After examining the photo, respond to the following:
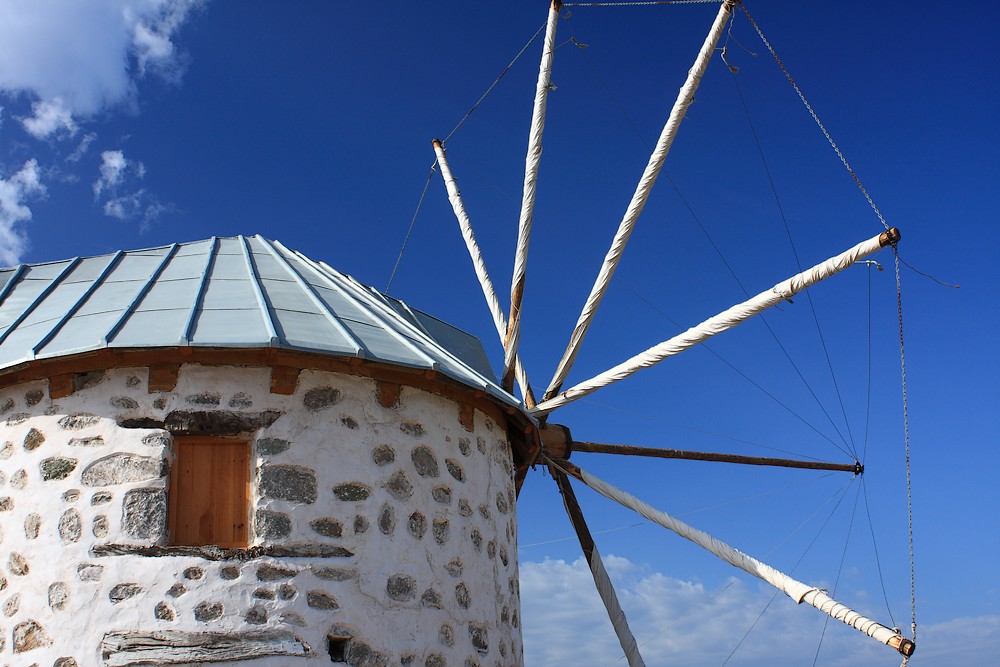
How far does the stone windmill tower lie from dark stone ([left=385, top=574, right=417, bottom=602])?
2 centimetres

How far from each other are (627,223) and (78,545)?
544cm

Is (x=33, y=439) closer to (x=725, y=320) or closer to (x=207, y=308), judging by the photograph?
(x=207, y=308)

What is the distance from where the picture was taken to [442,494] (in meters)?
6.87

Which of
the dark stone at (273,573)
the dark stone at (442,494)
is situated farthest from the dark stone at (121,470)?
the dark stone at (442,494)

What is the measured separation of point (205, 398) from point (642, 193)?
4605 mm

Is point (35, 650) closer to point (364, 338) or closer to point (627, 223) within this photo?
point (364, 338)

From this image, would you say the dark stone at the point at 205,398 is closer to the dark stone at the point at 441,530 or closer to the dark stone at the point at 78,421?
the dark stone at the point at 78,421

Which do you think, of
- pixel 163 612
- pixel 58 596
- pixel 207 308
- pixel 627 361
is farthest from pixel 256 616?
pixel 627 361

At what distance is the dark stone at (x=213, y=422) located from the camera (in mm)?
6262

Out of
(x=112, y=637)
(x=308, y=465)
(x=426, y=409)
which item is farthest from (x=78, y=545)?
(x=426, y=409)

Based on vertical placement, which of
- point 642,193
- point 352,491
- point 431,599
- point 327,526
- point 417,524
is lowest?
point 431,599

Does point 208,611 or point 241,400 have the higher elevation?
point 241,400

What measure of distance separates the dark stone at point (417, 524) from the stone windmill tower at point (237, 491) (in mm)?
22

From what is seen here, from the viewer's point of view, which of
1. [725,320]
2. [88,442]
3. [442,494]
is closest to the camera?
[88,442]
